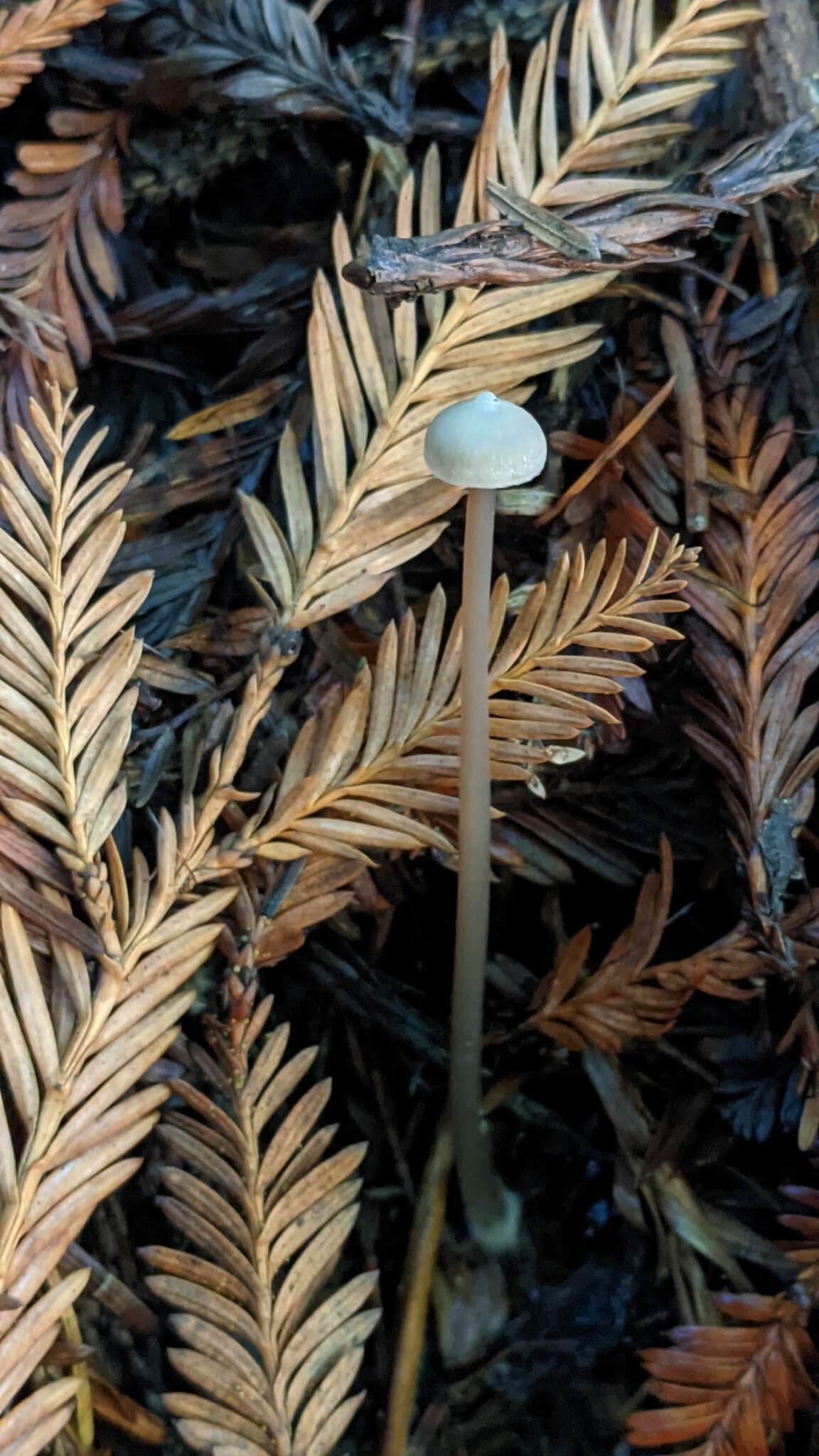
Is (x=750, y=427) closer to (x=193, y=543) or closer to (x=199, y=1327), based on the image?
(x=193, y=543)

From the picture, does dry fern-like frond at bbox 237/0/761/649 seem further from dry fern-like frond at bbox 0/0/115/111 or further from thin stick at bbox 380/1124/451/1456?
thin stick at bbox 380/1124/451/1456

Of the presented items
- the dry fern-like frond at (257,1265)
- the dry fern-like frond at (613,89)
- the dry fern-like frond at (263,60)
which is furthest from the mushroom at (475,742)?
the dry fern-like frond at (263,60)

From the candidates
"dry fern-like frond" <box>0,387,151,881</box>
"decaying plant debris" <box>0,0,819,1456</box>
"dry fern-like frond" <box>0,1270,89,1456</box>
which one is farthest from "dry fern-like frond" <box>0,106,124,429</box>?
"dry fern-like frond" <box>0,1270,89,1456</box>

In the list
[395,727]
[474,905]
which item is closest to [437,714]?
[395,727]

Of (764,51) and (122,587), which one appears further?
(764,51)

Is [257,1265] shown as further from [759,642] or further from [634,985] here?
[759,642]

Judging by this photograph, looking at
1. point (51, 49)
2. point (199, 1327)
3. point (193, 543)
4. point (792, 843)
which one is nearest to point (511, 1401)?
point (199, 1327)
